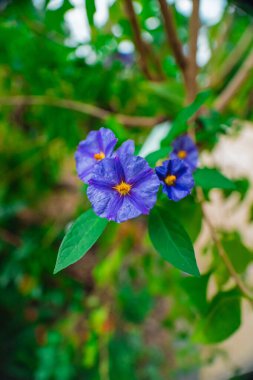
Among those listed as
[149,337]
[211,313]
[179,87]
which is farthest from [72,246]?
[149,337]

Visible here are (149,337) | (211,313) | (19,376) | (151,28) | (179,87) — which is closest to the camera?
(211,313)

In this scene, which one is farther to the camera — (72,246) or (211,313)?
(211,313)

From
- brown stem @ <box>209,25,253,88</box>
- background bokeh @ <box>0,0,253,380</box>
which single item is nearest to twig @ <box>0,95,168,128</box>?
background bokeh @ <box>0,0,253,380</box>

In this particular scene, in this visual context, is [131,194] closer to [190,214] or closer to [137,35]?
[190,214]

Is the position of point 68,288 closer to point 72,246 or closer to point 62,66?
point 62,66

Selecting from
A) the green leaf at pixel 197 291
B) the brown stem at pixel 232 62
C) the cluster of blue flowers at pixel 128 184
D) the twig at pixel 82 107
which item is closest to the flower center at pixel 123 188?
the cluster of blue flowers at pixel 128 184

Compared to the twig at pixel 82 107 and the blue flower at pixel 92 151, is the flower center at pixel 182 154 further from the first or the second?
the twig at pixel 82 107
